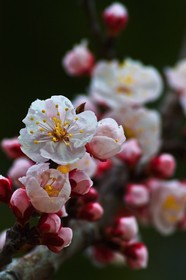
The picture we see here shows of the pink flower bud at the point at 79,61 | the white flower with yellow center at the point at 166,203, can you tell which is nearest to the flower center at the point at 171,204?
the white flower with yellow center at the point at 166,203

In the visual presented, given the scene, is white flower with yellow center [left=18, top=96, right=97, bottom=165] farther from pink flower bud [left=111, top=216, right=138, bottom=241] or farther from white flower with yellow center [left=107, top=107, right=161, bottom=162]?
A: white flower with yellow center [left=107, top=107, right=161, bottom=162]

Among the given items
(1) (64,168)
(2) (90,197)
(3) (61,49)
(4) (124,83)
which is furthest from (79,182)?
(3) (61,49)

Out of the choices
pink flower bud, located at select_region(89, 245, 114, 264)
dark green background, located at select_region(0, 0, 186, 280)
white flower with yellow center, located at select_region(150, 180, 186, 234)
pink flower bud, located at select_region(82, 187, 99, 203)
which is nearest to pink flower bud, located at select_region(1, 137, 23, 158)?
pink flower bud, located at select_region(82, 187, 99, 203)

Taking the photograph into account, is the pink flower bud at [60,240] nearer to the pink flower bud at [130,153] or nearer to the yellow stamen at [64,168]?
the yellow stamen at [64,168]

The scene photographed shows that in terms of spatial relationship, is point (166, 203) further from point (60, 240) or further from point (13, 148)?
point (60, 240)

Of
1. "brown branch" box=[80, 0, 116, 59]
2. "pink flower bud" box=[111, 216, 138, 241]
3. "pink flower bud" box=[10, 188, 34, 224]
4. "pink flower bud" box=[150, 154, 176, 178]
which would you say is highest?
"brown branch" box=[80, 0, 116, 59]

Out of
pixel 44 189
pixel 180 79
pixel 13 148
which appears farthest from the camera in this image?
pixel 180 79
